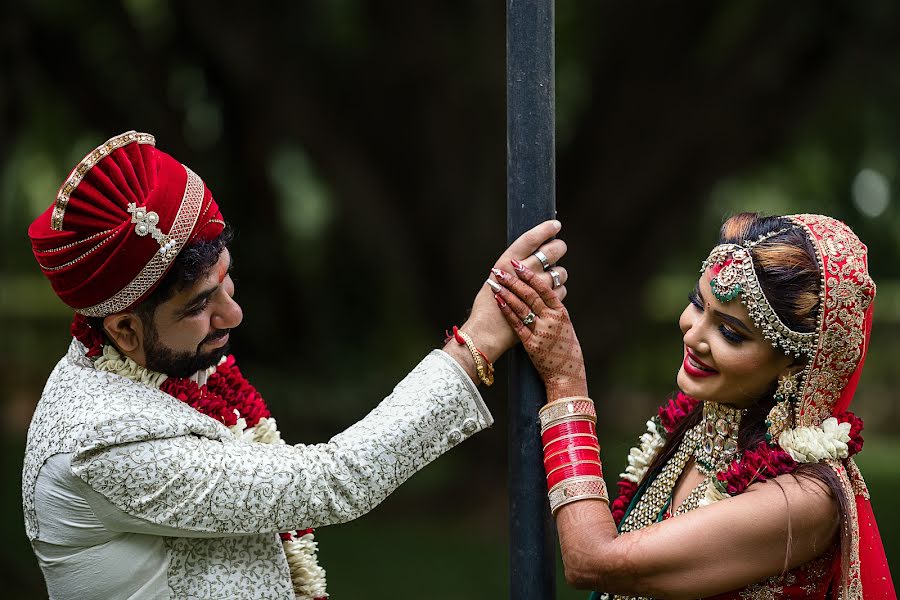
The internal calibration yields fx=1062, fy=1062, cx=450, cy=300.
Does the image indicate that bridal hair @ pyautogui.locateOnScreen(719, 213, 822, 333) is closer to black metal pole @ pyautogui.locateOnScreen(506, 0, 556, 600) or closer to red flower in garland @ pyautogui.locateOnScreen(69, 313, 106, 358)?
black metal pole @ pyautogui.locateOnScreen(506, 0, 556, 600)

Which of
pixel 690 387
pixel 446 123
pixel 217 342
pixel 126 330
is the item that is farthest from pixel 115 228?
pixel 446 123

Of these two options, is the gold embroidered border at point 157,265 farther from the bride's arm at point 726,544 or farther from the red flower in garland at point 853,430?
the red flower in garland at point 853,430

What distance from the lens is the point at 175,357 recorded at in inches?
97.4

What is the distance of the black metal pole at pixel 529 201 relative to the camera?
7.80ft

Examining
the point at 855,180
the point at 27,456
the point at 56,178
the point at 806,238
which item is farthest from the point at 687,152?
the point at 56,178

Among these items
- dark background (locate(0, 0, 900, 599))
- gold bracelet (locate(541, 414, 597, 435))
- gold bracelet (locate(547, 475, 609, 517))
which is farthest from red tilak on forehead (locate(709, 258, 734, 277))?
dark background (locate(0, 0, 900, 599))

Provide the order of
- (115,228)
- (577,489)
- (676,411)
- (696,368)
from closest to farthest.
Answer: (115,228) < (577,489) < (696,368) < (676,411)

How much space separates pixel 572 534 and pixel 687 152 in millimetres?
6740

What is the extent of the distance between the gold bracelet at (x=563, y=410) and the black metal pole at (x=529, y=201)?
4cm

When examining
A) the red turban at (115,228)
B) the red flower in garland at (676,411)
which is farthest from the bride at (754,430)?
the red turban at (115,228)

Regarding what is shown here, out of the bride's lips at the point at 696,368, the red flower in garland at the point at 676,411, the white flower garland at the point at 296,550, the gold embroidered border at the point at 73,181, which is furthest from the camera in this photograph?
the red flower in garland at the point at 676,411

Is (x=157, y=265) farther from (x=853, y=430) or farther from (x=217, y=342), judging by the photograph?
(x=853, y=430)

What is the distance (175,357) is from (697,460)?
130 centimetres

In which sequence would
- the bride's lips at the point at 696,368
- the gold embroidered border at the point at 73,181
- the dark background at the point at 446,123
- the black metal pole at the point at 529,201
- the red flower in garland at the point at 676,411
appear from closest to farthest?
the gold embroidered border at the point at 73,181, the black metal pole at the point at 529,201, the bride's lips at the point at 696,368, the red flower in garland at the point at 676,411, the dark background at the point at 446,123
